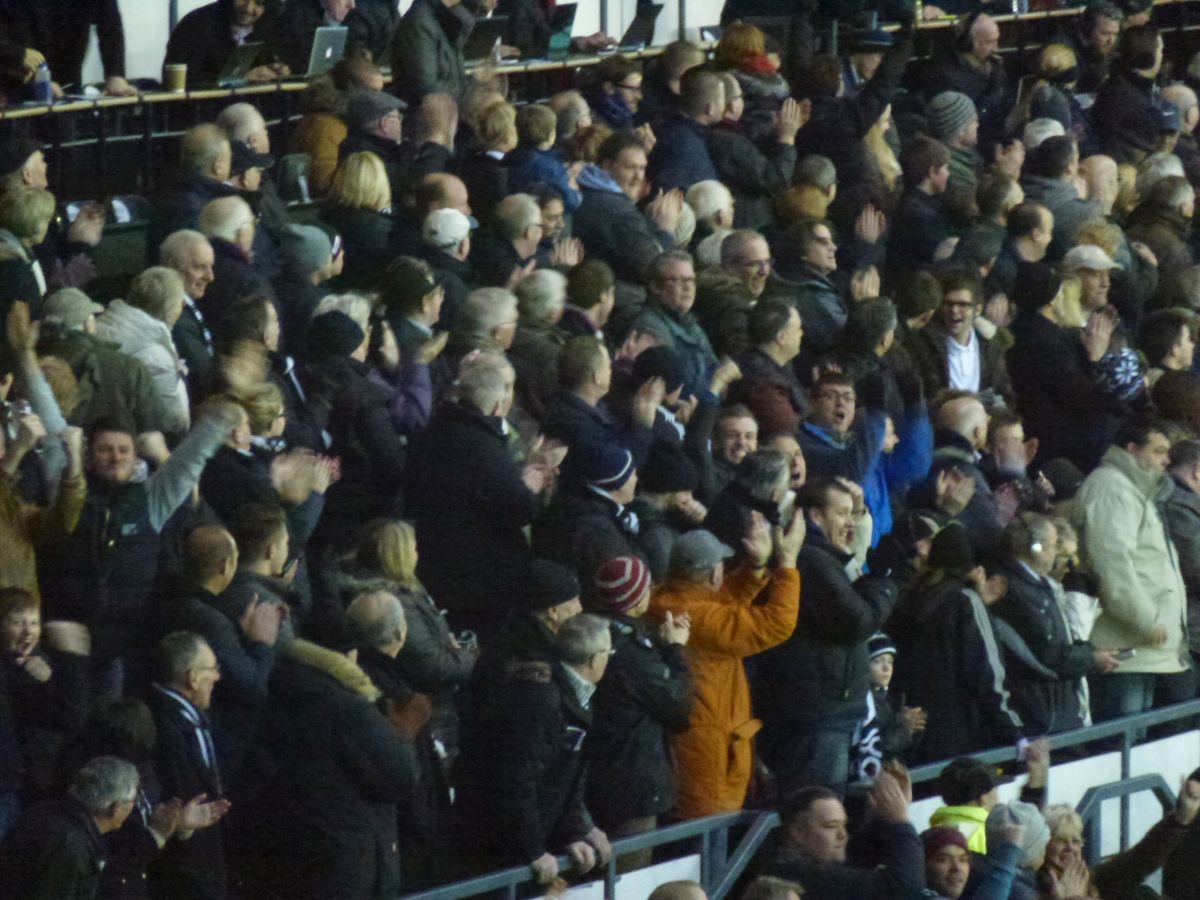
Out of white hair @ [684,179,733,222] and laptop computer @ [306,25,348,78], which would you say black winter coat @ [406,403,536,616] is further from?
laptop computer @ [306,25,348,78]

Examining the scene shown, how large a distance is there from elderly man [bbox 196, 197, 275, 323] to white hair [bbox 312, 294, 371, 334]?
275 mm

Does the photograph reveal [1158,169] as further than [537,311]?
Yes

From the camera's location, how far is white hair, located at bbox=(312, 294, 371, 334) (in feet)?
32.6

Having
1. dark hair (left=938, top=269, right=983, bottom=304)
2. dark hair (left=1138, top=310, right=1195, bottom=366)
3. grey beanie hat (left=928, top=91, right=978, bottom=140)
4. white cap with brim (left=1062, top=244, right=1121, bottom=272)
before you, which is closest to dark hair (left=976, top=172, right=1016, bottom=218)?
white cap with brim (left=1062, top=244, right=1121, bottom=272)

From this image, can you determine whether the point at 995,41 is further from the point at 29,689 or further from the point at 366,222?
the point at 29,689

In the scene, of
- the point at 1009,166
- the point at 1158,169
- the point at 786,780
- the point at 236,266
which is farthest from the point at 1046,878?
the point at 1158,169

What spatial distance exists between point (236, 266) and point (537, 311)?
1131mm

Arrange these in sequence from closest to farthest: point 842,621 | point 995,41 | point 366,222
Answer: point 842,621 → point 366,222 → point 995,41

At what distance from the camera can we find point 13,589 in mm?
8023

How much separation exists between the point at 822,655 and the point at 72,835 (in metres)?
3.02

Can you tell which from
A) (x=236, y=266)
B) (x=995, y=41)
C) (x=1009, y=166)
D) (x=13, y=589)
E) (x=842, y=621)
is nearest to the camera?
(x=13, y=589)

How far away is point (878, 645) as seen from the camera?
998cm

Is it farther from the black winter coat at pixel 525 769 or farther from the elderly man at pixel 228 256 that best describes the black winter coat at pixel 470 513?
the elderly man at pixel 228 256

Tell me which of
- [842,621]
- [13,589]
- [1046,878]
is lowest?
[1046,878]
